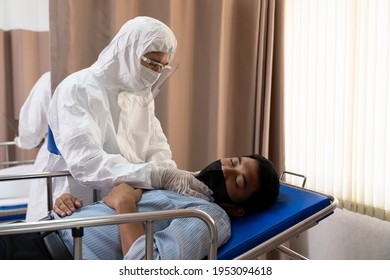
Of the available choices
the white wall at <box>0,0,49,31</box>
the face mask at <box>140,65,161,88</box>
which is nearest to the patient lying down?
the face mask at <box>140,65,161,88</box>

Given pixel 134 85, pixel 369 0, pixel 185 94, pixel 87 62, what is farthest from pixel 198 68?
pixel 369 0

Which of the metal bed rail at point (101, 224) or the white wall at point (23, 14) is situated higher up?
the white wall at point (23, 14)

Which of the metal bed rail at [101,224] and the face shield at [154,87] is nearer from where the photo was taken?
the metal bed rail at [101,224]

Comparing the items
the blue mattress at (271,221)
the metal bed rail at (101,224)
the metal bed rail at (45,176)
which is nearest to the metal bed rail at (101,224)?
the metal bed rail at (101,224)

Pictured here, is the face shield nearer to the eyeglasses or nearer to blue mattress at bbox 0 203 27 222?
the eyeglasses

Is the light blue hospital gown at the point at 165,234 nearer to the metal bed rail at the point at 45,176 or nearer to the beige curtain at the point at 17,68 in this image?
the metal bed rail at the point at 45,176

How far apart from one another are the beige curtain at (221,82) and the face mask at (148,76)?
67 cm

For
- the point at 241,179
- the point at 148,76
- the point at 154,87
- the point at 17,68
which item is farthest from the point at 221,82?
the point at 17,68

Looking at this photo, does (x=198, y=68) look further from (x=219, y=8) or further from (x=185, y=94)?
(x=219, y=8)

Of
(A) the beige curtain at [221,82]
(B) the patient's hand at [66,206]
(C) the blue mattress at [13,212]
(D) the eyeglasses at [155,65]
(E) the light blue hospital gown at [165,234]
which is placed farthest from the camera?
(A) the beige curtain at [221,82]

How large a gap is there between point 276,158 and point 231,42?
0.86 meters

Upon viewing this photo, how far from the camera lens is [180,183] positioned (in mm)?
1568

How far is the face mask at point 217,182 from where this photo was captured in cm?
151

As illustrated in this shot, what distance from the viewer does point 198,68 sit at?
255 centimetres
